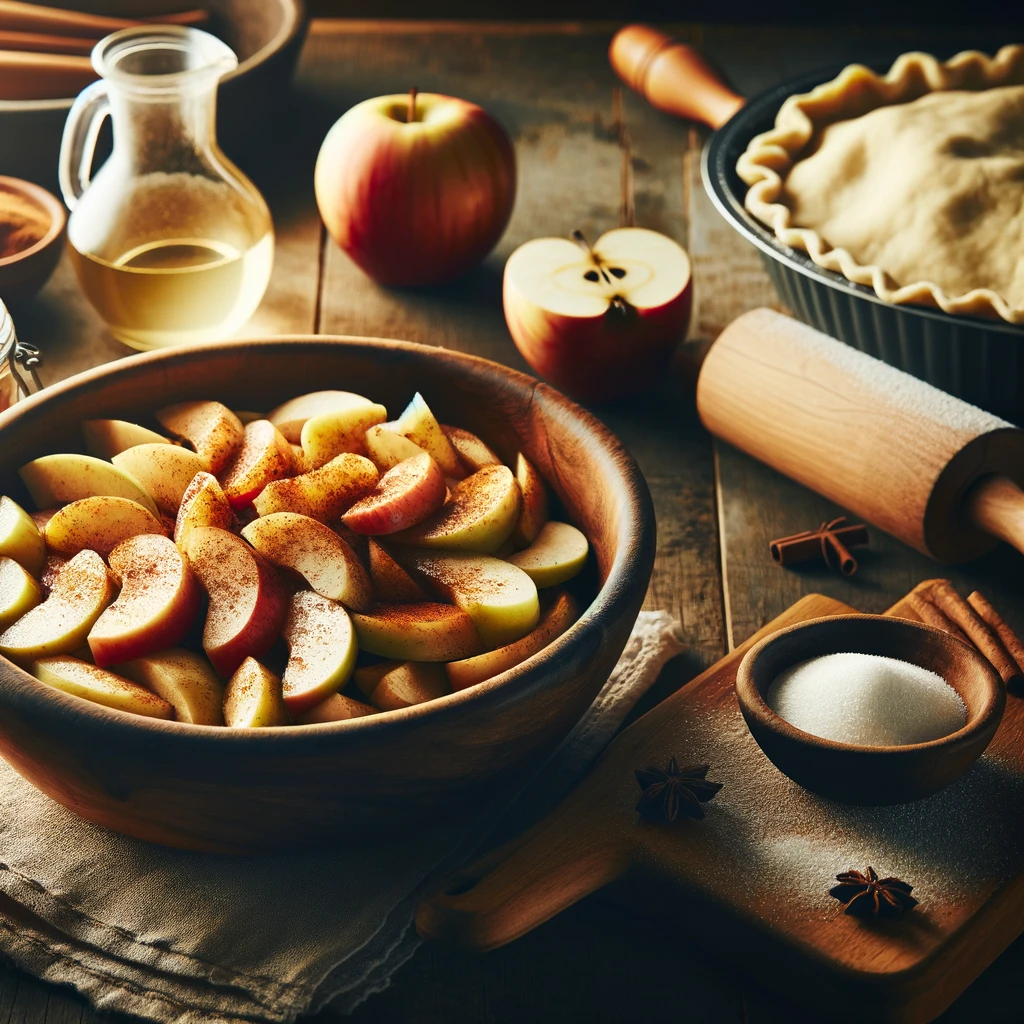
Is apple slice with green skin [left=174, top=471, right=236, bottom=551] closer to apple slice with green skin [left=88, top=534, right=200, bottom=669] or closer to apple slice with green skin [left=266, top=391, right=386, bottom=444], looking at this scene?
apple slice with green skin [left=88, top=534, right=200, bottom=669]

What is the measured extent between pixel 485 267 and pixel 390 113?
0.27m

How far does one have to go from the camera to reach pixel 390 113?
1.78 metres

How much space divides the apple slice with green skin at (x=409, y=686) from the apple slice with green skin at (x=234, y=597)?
11 cm

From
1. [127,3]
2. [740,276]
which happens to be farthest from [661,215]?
[127,3]

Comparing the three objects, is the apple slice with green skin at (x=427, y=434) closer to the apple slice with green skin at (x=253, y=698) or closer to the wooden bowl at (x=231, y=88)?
the apple slice with green skin at (x=253, y=698)

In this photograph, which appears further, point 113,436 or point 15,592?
point 113,436

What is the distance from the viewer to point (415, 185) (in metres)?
1.71

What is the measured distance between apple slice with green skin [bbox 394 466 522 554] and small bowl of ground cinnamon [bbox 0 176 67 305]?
784 mm

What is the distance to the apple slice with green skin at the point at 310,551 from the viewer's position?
1.04 metres

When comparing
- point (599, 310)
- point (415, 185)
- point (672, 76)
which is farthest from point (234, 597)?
point (672, 76)

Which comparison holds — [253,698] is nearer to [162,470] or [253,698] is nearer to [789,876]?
[162,470]

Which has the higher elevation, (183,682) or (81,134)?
(81,134)

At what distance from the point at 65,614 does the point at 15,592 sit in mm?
53

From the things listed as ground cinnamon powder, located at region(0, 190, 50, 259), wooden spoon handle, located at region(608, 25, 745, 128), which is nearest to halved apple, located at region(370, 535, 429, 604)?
ground cinnamon powder, located at region(0, 190, 50, 259)
